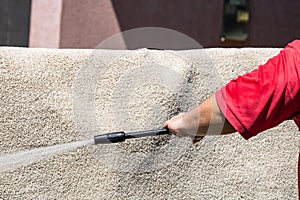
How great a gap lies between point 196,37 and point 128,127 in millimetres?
3399

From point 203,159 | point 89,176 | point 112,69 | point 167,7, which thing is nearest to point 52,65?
point 112,69

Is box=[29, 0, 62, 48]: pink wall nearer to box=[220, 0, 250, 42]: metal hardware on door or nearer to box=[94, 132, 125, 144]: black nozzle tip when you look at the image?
box=[220, 0, 250, 42]: metal hardware on door

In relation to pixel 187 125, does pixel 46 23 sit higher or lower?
lower

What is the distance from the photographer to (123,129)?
4.02 meters

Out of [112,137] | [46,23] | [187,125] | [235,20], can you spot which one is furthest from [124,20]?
[187,125]

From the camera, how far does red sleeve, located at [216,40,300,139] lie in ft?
8.30

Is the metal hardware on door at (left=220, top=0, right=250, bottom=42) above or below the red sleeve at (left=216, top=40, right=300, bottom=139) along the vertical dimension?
below

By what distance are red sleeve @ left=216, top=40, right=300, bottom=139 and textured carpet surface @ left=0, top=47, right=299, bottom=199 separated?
1360 millimetres

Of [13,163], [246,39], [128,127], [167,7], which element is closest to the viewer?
[13,163]

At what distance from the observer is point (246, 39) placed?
7605 millimetres

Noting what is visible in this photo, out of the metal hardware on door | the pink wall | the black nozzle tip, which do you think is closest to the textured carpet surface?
the black nozzle tip

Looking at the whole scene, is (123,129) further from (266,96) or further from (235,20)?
(235,20)

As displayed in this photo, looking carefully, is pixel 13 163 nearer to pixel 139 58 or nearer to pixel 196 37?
pixel 139 58

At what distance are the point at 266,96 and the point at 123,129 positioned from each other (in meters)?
1.58
